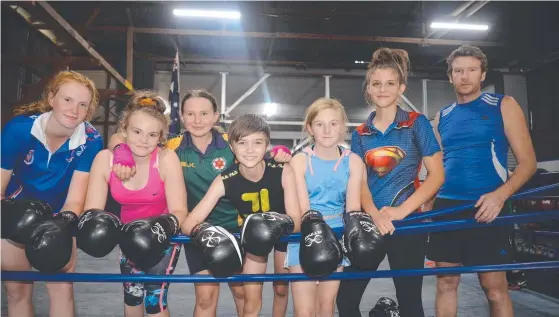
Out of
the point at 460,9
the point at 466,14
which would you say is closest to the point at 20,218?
the point at 460,9

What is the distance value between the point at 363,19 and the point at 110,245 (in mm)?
7944

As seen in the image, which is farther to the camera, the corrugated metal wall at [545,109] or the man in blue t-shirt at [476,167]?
the corrugated metal wall at [545,109]

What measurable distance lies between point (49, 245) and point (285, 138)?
8682 mm

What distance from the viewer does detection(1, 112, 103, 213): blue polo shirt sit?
1.71 m

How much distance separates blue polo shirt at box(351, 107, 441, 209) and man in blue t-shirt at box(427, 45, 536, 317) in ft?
1.02

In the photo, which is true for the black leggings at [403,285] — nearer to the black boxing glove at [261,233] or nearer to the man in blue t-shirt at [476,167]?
the man in blue t-shirt at [476,167]

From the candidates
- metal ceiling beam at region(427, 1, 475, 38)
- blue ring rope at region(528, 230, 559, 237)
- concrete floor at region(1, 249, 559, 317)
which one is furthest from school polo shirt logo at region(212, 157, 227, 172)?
metal ceiling beam at region(427, 1, 475, 38)

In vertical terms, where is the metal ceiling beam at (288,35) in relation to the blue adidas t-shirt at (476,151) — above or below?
above

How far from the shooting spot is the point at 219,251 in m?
1.35

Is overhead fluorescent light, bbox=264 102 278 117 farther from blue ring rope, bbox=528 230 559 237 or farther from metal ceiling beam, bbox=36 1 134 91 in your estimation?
blue ring rope, bbox=528 230 559 237

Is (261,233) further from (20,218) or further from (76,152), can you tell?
(76,152)

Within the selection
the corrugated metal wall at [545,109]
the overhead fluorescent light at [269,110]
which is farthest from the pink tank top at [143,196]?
the corrugated metal wall at [545,109]

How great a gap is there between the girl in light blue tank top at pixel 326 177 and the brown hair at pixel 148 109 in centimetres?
70

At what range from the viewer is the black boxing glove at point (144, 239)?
1.33 metres
